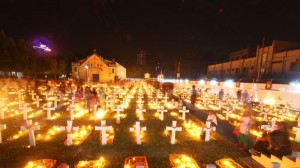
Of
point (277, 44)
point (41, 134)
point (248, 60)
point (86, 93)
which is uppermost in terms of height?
point (277, 44)

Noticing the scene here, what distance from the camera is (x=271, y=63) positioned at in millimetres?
35531

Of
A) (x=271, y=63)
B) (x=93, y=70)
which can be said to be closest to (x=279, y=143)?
(x=271, y=63)

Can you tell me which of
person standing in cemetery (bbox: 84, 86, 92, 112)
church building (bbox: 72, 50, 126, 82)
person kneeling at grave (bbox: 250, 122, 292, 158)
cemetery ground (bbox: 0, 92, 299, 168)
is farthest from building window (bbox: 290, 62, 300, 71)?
church building (bbox: 72, 50, 126, 82)

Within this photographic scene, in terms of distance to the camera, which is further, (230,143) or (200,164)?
(230,143)

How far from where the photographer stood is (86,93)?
13703 millimetres

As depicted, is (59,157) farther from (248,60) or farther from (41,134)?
(248,60)

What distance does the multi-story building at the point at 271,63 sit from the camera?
30.2 meters

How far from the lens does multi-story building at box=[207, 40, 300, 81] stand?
3018 centimetres

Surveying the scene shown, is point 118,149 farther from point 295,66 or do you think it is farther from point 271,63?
point 271,63

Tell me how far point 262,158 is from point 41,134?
9273 mm

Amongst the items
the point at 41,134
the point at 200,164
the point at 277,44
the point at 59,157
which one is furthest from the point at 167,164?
the point at 277,44

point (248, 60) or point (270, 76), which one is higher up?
point (248, 60)

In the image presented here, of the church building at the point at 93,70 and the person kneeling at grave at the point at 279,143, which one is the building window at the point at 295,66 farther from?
the church building at the point at 93,70

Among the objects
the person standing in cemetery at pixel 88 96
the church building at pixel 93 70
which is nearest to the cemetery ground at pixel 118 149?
the person standing in cemetery at pixel 88 96
